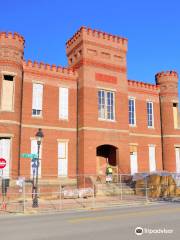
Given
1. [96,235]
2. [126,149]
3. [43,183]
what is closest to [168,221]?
[96,235]

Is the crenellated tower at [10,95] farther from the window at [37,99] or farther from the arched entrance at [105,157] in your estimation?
the arched entrance at [105,157]

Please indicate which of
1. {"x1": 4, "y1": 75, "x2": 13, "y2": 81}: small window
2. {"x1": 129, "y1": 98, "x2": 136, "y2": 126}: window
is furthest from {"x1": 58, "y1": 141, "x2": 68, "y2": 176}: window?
{"x1": 129, "y1": 98, "x2": 136, "y2": 126}: window

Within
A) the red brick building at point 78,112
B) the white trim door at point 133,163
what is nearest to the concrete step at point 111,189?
the red brick building at point 78,112

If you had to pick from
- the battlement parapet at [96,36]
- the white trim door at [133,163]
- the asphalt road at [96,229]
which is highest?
the battlement parapet at [96,36]

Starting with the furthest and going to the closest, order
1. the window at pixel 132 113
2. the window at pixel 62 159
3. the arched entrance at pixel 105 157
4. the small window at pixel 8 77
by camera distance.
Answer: the window at pixel 132 113
the arched entrance at pixel 105 157
the window at pixel 62 159
the small window at pixel 8 77

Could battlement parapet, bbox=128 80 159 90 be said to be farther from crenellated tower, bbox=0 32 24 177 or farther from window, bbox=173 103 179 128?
crenellated tower, bbox=0 32 24 177

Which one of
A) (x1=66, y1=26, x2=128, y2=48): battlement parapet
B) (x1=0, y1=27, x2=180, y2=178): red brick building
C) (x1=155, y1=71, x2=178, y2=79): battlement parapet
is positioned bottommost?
(x1=0, y1=27, x2=180, y2=178): red brick building

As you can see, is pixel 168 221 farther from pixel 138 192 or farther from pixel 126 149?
pixel 126 149

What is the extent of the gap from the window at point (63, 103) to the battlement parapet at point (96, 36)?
213 inches

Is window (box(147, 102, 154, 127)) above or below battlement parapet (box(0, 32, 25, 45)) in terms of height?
below

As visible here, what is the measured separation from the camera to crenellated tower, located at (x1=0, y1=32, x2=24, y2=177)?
24.2 m

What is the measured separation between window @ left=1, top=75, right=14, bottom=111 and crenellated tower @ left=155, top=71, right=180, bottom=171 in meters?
17.1

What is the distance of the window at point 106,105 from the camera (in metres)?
29.1

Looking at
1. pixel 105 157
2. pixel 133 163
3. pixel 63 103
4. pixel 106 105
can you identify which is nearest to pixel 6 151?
pixel 63 103
